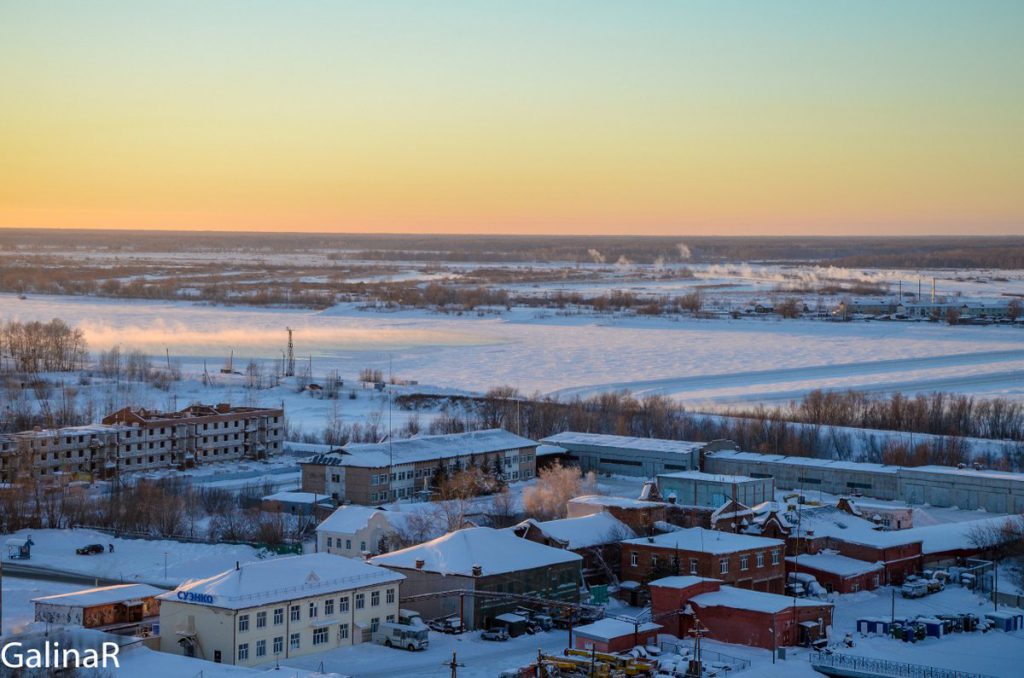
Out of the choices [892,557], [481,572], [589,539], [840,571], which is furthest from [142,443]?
[892,557]

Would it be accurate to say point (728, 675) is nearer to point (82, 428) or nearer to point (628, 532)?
point (628, 532)

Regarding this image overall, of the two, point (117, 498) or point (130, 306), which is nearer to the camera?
point (117, 498)

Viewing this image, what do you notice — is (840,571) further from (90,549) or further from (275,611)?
(90,549)

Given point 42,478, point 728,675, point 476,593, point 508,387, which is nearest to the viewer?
point 728,675

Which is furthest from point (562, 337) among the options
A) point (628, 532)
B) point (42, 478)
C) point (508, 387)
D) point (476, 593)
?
point (476, 593)

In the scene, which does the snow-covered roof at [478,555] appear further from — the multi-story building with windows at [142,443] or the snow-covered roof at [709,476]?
the multi-story building with windows at [142,443]

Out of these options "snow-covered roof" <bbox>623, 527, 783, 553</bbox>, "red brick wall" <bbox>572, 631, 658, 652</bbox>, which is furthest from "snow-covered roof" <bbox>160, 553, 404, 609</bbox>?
"snow-covered roof" <bbox>623, 527, 783, 553</bbox>

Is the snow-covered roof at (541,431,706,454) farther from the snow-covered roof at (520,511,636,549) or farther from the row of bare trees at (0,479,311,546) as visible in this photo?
the row of bare trees at (0,479,311,546)

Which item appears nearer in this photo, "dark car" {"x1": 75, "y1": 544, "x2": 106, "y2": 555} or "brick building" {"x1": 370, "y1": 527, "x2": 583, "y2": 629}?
"brick building" {"x1": 370, "y1": 527, "x2": 583, "y2": 629}
